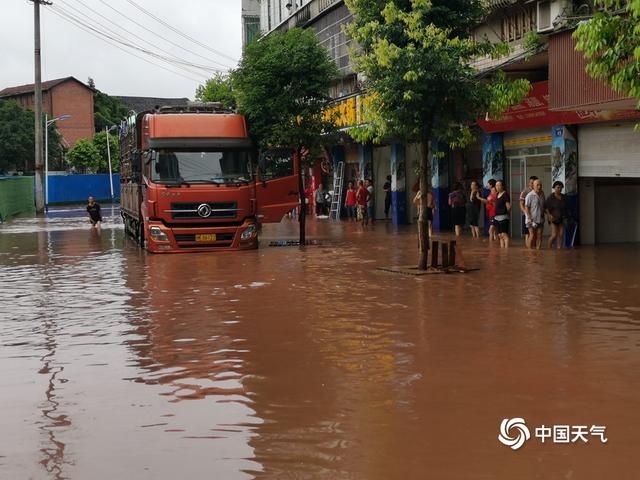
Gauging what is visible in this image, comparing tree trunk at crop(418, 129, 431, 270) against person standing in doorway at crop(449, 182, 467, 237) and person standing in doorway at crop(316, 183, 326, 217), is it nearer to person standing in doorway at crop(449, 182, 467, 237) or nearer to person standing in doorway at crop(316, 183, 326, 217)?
person standing in doorway at crop(449, 182, 467, 237)

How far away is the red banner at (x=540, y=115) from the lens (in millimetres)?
20906

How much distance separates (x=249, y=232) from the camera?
23.8 m

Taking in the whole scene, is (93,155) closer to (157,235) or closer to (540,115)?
(157,235)

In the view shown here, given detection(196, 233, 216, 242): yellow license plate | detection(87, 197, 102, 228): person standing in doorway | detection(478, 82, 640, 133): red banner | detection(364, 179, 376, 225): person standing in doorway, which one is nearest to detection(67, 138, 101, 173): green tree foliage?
detection(87, 197, 102, 228): person standing in doorway

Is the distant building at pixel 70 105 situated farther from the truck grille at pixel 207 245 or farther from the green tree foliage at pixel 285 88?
the truck grille at pixel 207 245

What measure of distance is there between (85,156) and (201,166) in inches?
3016

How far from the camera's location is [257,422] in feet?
23.5

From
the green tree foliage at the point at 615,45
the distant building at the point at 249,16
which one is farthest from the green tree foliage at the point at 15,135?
the green tree foliage at the point at 615,45

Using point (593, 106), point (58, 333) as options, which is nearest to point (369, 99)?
point (593, 106)

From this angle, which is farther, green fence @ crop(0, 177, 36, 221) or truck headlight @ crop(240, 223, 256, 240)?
green fence @ crop(0, 177, 36, 221)

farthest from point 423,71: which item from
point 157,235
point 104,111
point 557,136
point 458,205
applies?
point 104,111

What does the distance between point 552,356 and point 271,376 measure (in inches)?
109

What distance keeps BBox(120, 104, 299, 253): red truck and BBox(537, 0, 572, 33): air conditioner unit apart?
7217 millimetres

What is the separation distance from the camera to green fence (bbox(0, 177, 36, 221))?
48.1m
